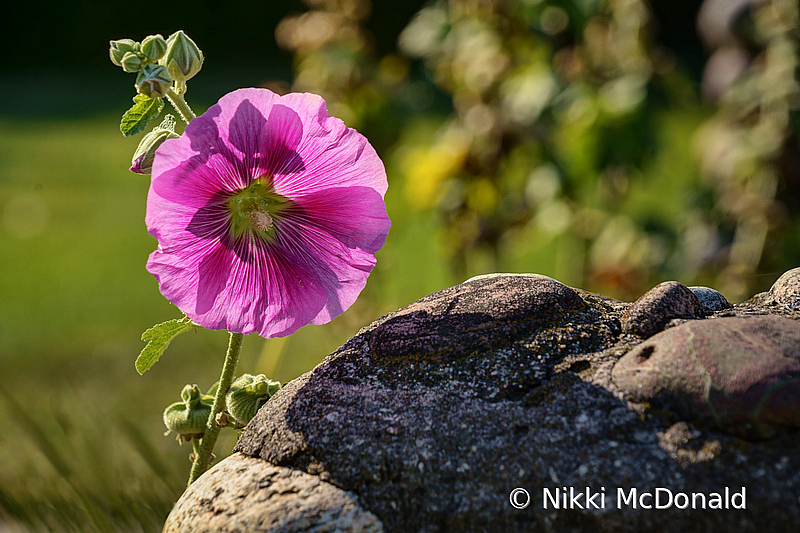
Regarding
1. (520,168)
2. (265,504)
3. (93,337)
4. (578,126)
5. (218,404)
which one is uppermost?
(520,168)

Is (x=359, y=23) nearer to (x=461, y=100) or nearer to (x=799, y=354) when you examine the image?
(x=461, y=100)

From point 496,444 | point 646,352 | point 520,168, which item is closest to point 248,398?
point 496,444

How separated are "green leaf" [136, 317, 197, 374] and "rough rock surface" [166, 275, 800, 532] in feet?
0.36

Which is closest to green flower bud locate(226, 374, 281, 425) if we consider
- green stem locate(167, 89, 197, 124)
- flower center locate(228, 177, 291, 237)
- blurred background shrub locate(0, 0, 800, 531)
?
flower center locate(228, 177, 291, 237)

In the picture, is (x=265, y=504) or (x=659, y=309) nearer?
(x=265, y=504)

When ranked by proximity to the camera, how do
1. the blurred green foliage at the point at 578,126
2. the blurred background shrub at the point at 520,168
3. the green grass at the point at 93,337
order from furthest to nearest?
the blurred green foliage at the point at 578,126
the blurred background shrub at the point at 520,168
the green grass at the point at 93,337

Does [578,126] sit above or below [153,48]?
above

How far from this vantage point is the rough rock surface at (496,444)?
578 millimetres

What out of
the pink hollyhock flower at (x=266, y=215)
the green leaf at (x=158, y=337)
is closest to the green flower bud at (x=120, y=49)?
the pink hollyhock flower at (x=266, y=215)

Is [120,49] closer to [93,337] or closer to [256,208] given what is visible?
[256,208]

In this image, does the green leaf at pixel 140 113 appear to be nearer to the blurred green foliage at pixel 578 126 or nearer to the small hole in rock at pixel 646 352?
the small hole in rock at pixel 646 352

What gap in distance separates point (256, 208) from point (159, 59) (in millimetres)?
154

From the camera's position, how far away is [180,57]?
0.69 m

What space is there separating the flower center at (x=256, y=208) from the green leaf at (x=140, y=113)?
0.10 metres
